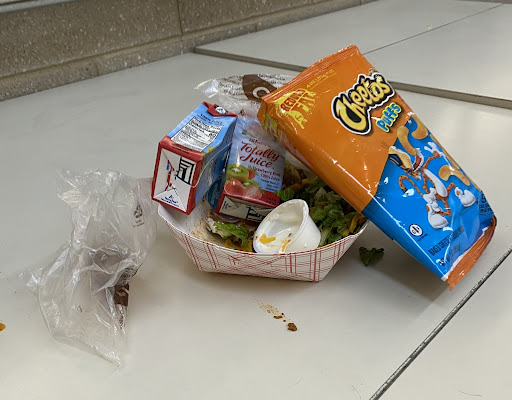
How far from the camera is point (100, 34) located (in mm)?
2121

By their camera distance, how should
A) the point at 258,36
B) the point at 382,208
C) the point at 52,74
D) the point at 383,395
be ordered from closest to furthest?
1. the point at 383,395
2. the point at 382,208
3. the point at 52,74
4. the point at 258,36

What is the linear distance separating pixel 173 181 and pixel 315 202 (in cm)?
23

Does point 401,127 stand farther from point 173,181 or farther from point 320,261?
point 173,181

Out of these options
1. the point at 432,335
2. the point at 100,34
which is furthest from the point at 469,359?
the point at 100,34

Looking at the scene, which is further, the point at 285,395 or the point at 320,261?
the point at 320,261

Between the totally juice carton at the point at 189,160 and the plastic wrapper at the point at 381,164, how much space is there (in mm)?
81

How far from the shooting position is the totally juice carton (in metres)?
0.77

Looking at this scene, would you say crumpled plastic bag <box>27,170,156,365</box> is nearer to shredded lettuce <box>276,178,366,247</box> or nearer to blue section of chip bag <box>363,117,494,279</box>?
shredded lettuce <box>276,178,366,247</box>

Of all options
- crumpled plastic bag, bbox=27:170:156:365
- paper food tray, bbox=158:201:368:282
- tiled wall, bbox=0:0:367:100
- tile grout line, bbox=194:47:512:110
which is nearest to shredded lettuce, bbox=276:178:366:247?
paper food tray, bbox=158:201:368:282

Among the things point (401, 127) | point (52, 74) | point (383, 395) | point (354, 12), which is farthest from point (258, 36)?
point (383, 395)

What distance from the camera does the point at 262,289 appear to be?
0.81 m

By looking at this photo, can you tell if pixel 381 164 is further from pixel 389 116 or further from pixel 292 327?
pixel 292 327

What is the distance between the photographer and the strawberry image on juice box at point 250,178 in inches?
33.4

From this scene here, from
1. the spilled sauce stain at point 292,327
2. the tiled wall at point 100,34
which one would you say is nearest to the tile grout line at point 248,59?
the tiled wall at point 100,34
